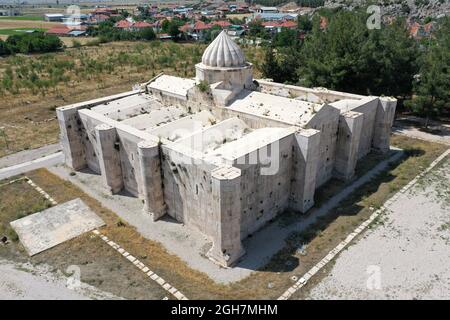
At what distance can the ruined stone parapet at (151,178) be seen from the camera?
1997cm

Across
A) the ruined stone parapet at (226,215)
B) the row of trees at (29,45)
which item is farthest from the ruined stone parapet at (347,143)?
the row of trees at (29,45)

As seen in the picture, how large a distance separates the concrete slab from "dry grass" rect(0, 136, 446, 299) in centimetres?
73

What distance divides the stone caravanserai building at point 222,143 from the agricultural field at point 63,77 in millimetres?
11758

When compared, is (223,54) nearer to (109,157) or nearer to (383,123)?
(109,157)

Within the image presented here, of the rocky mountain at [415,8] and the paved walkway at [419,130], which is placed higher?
the rocky mountain at [415,8]

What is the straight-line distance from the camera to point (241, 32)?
100 m

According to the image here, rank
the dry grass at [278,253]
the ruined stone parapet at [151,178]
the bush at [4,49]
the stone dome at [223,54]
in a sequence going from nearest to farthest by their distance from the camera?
the dry grass at [278,253] < the ruined stone parapet at [151,178] < the stone dome at [223,54] < the bush at [4,49]

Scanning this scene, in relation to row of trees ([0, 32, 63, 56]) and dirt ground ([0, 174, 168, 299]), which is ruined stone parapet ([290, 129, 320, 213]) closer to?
dirt ground ([0, 174, 168, 299])

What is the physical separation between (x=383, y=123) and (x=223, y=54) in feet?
44.2

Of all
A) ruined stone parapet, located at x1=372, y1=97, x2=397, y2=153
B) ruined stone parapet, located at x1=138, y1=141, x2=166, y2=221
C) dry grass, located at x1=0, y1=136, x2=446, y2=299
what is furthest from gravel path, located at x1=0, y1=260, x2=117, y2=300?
ruined stone parapet, located at x1=372, y1=97, x2=397, y2=153

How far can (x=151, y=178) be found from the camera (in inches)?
810

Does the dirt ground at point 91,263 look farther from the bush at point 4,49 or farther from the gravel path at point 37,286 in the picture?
the bush at point 4,49

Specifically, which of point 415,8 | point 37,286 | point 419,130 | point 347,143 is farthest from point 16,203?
point 415,8
